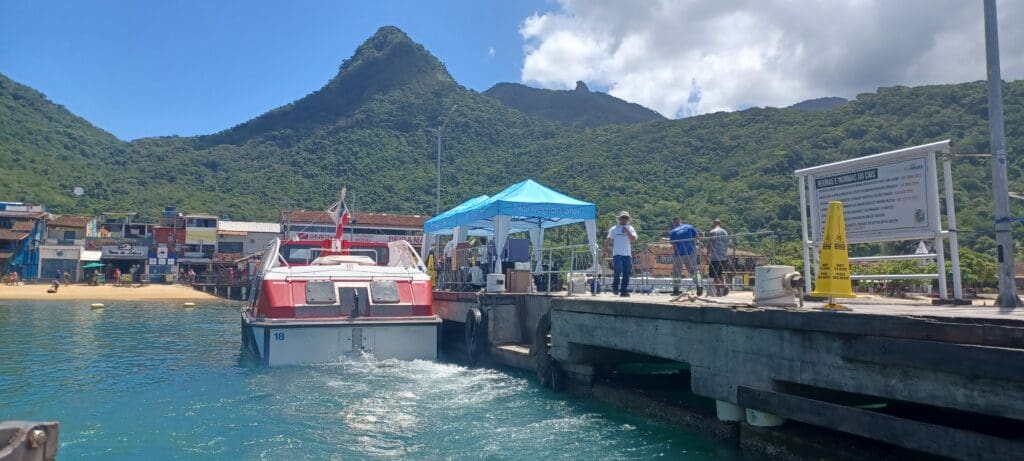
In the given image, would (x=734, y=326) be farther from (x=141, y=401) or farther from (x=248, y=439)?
(x=141, y=401)

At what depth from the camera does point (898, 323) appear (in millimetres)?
5578

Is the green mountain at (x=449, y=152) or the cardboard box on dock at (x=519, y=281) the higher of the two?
the green mountain at (x=449, y=152)

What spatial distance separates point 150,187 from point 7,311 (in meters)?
72.5

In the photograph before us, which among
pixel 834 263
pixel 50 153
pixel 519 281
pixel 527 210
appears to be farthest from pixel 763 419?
pixel 50 153

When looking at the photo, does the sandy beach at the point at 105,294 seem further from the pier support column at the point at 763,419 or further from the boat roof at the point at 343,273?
the pier support column at the point at 763,419

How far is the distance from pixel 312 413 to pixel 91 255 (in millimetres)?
62829

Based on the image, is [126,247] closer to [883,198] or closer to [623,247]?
[623,247]

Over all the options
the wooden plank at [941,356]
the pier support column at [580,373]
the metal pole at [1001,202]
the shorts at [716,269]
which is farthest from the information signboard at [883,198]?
the pier support column at [580,373]

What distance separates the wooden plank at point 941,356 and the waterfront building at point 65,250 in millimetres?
67991

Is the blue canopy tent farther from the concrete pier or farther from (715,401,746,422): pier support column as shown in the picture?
(715,401,746,422): pier support column

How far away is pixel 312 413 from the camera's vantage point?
9.70 meters

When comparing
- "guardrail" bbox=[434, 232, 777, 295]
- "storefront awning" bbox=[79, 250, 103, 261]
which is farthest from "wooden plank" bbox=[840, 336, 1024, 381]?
"storefront awning" bbox=[79, 250, 103, 261]

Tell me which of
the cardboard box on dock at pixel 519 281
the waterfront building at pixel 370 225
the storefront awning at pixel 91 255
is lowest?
the cardboard box on dock at pixel 519 281

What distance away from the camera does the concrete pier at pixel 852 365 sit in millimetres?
4984
